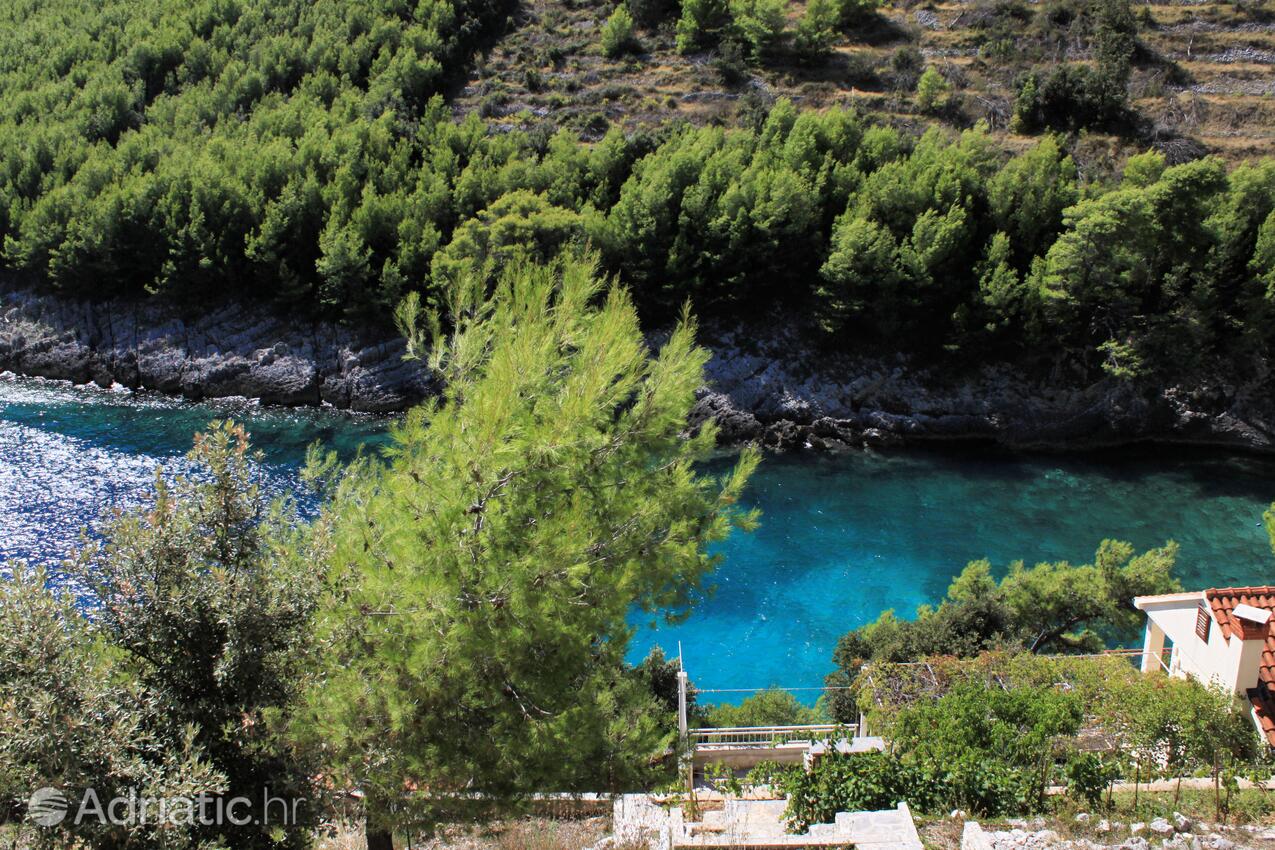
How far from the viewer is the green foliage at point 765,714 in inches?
595

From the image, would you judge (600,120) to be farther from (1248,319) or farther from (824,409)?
(1248,319)

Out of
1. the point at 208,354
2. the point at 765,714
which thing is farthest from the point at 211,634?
the point at 208,354

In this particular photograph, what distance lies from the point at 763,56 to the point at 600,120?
25.7ft

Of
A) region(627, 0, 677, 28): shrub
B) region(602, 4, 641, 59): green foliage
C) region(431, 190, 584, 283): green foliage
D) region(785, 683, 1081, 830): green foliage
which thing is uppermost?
region(627, 0, 677, 28): shrub

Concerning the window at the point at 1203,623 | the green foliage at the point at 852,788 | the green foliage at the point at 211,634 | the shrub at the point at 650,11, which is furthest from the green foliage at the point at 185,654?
the shrub at the point at 650,11

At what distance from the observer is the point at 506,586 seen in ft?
25.4

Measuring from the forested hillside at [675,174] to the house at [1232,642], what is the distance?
1673cm

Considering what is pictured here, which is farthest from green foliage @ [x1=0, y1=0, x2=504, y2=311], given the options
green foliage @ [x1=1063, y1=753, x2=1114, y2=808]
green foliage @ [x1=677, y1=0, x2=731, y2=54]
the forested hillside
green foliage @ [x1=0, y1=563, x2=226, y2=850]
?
green foliage @ [x1=1063, y1=753, x2=1114, y2=808]

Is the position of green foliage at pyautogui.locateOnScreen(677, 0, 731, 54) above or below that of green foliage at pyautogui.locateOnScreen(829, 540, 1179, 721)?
above

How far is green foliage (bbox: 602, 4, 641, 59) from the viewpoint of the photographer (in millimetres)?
40656

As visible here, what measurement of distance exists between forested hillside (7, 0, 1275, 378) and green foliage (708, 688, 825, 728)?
55.2 feet

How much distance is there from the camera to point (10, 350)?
34.2 m

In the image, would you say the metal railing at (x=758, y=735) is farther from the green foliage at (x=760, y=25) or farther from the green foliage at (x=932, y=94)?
the green foliage at (x=760, y=25)

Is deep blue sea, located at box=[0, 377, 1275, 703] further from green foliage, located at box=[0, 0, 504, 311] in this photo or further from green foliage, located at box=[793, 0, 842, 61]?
green foliage, located at box=[793, 0, 842, 61]
